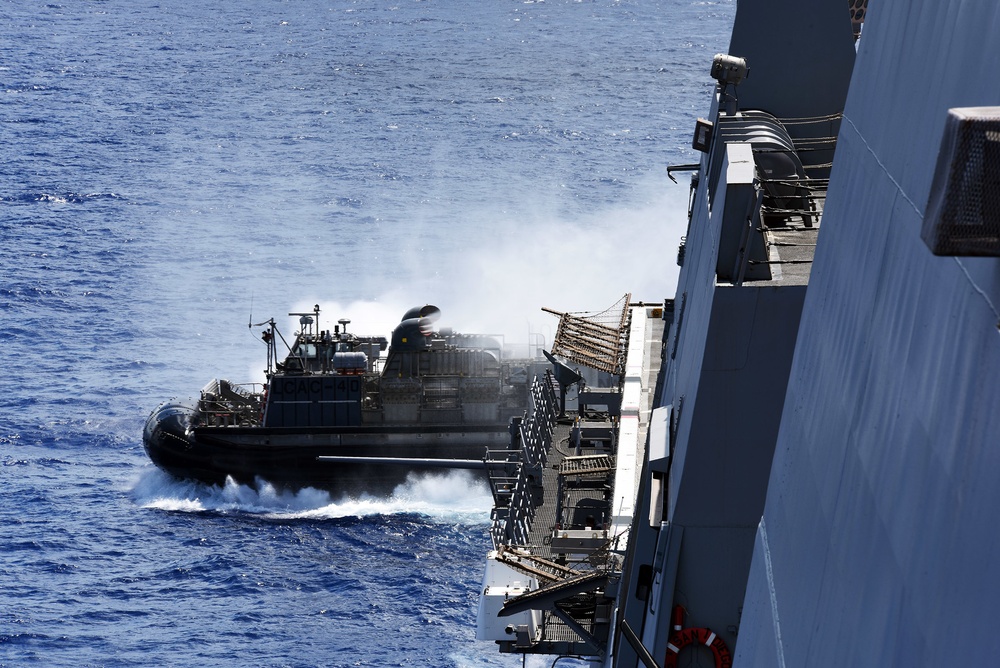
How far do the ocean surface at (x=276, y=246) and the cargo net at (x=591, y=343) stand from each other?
11.3m

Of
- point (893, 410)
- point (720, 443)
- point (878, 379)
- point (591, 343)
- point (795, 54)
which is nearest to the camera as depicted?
point (893, 410)

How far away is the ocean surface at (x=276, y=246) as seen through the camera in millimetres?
45031

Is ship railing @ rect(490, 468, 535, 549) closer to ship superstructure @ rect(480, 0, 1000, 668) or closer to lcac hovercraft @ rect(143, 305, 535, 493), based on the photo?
ship superstructure @ rect(480, 0, 1000, 668)

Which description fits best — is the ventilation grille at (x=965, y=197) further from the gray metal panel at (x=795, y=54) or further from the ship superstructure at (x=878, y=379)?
the gray metal panel at (x=795, y=54)

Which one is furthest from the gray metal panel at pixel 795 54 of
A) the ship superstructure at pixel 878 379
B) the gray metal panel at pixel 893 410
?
the gray metal panel at pixel 893 410

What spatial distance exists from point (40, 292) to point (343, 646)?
4564 centimetres

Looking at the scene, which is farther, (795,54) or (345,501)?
(345,501)

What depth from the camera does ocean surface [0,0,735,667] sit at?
4503cm


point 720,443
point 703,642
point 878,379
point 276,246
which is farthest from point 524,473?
point 276,246

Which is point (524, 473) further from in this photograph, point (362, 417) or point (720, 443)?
point (362, 417)

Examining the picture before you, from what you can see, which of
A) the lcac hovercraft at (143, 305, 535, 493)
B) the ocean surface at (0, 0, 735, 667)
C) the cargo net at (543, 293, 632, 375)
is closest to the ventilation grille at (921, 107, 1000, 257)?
the cargo net at (543, 293, 632, 375)

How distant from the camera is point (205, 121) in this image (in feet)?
399

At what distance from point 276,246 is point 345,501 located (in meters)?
39.7

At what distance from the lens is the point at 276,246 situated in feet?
291
